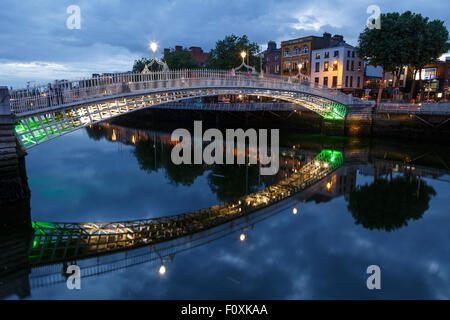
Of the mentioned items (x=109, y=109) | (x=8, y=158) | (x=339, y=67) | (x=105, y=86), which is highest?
(x=339, y=67)

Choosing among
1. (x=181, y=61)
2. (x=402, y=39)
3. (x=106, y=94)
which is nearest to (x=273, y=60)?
(x=181, y=61)

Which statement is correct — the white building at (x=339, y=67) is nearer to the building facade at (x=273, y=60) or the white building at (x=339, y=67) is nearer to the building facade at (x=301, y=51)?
the building facade at (x=301, y=51)

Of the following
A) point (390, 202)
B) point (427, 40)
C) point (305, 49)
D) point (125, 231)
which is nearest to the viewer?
point (125, 231)

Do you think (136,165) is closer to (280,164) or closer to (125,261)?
(280,164)

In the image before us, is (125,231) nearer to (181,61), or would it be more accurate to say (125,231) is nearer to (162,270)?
(162,270)

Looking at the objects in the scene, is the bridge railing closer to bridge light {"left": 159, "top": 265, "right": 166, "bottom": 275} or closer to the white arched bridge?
the white arched bridge

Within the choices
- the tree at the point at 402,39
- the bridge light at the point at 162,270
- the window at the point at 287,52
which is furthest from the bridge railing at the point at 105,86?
the window at the point at 287,52

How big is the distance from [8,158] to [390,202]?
13.4m

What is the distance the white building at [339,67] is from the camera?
1516 inches

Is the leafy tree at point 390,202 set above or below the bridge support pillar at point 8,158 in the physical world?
below

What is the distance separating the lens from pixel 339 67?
38.6m

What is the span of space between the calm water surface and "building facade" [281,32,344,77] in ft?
82.2

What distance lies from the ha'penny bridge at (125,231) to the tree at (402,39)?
2048 centimetres
